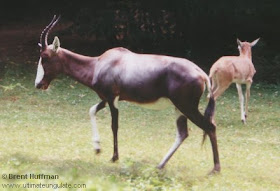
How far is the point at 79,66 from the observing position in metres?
9.38

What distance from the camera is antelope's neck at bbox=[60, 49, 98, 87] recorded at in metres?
9.28

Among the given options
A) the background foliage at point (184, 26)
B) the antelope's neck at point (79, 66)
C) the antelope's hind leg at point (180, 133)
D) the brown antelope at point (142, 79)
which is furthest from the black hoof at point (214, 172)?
the background foliage at point (184, 26)

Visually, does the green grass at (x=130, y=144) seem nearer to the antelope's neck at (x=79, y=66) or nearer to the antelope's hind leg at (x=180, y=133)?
the antelope's hind leg at (x=180, y=133)

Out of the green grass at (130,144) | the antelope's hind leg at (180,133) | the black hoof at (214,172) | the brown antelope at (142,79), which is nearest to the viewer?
the green grass at (130,144)

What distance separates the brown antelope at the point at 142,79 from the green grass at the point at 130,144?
559 mm

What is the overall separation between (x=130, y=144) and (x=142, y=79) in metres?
2.26

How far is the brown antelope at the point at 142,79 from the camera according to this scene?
8.41 m

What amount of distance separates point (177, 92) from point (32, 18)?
18219 mm

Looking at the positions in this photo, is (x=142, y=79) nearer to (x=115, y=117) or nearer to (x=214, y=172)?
(x=115, y=117)

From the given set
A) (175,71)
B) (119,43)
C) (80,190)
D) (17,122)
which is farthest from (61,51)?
(119,43)

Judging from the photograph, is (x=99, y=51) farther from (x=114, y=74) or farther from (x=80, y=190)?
(x=80, y=190)

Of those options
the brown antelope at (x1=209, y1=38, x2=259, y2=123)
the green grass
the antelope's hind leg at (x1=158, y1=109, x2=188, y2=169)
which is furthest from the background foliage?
the antelope's hind leg at (x1=158, y1=109, x2=188, y2=169)

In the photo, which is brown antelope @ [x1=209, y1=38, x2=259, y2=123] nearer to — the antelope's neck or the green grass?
the green grass

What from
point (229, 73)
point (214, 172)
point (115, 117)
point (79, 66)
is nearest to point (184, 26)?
point (229, 73)
